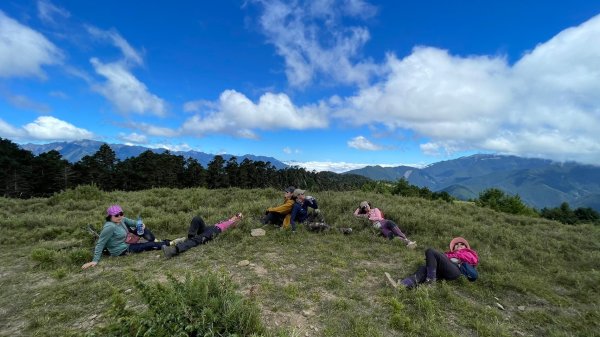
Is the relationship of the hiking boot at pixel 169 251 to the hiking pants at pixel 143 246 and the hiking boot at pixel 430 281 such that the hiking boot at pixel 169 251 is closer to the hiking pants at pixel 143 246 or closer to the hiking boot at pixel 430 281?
the hiking pants at pixel 143 246

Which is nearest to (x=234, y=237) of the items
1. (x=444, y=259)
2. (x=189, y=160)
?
(x=444, y=259)

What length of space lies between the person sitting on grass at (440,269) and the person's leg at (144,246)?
21.7ft

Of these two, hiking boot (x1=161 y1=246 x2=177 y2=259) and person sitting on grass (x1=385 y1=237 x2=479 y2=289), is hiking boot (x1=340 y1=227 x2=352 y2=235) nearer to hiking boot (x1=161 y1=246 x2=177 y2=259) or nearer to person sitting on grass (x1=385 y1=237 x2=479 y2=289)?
person sitting on grass (x1=385 y1=237 x2=479 y2=289)

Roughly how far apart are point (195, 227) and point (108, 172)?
57886 millimetres

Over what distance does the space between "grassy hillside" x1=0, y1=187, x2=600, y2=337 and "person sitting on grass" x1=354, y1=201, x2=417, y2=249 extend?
41cm

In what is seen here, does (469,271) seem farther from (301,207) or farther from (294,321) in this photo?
(301,207)

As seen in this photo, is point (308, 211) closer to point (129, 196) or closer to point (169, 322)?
point (169, 322)

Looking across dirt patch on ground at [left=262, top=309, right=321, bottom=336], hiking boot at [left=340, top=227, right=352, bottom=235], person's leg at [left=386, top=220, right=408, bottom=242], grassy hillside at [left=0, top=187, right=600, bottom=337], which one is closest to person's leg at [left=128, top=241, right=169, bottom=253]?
grassy hillside at [left=0, top=187, right=600, bottom=337]

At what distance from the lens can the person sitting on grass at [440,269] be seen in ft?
22.2

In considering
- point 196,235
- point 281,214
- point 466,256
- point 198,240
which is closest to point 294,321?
point 466,256

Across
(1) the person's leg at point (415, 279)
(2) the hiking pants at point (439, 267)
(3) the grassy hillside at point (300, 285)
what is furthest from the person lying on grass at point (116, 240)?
(2) the hiking pants at point (439, 267)

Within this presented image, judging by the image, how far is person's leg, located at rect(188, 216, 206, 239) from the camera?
31.7 ft

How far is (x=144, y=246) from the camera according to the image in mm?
9219

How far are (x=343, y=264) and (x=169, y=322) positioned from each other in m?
4.98
